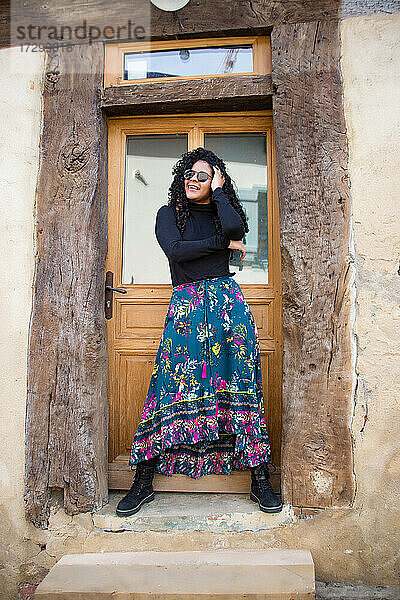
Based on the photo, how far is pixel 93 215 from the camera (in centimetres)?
304

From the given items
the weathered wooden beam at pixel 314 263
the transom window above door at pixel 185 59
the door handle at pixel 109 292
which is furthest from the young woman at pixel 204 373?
the transom window above door at pixel 185 59

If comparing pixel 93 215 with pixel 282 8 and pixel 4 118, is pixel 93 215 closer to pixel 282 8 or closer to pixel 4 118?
pixel 4 118

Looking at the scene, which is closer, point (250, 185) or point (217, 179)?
point (217, 179)

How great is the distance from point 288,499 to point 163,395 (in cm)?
87

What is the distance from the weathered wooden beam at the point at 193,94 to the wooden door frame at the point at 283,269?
0.01 meters

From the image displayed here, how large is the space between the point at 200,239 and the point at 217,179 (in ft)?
1.19

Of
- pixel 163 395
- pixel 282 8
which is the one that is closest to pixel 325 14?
pixel 282 8

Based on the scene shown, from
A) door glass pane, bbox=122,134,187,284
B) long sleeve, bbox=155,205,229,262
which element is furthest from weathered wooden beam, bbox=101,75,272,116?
long sleeve, bbox=155,205,229,262

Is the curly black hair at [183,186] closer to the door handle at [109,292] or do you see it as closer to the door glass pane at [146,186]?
the door glass pane at [146,186]

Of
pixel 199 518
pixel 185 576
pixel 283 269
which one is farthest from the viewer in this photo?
pixel 283 269

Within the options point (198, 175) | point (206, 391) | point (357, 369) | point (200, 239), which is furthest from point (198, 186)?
point (357, 369)

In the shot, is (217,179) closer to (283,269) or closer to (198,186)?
(198,186)

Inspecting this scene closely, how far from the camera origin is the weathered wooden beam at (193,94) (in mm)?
3010

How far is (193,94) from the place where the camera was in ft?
10.00
